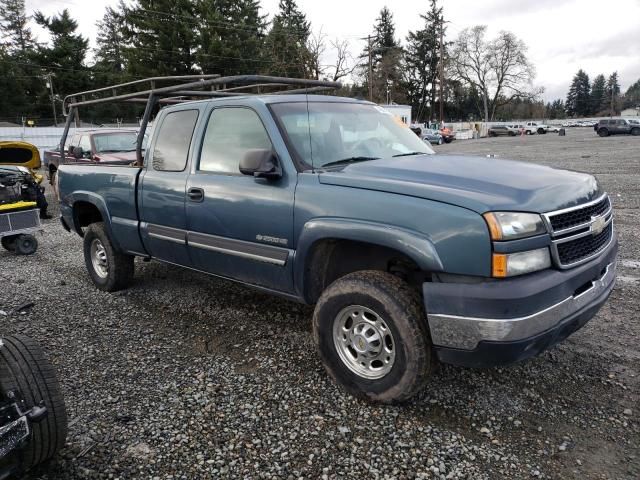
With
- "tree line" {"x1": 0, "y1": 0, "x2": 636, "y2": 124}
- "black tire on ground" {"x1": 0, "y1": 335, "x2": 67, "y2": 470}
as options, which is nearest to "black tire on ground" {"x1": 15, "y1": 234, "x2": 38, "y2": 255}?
"black tire on ground" {"x1": 0, "y1": 335, "x2": 67, "y2": 470}

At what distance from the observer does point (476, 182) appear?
9.43 feet

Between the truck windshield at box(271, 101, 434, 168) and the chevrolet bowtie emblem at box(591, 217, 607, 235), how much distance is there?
1436mm

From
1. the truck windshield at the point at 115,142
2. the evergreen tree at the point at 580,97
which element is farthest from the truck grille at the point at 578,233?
the evergreen tree at the point at 580,97

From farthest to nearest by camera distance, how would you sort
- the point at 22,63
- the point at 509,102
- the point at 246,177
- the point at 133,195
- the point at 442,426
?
the point at 509,102
the point at 22,63
the point at 133,195
the point at 246,177
the point at 442,426

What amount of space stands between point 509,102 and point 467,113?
726 cm

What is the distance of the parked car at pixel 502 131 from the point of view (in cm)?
6178

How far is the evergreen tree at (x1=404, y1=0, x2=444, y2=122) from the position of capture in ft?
262

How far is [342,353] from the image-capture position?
3225 millimetres

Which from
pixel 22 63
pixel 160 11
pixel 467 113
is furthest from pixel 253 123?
pixel 467 113

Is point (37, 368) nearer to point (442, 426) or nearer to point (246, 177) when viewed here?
point (246, 177)

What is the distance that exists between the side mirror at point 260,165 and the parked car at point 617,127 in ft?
148

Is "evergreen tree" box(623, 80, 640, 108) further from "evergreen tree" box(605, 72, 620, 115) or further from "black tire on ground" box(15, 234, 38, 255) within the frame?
"black tire on ground" box(15, 234, 38, 255)

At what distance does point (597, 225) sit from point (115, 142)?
11.1 m

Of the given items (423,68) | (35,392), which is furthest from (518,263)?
(423,68)
